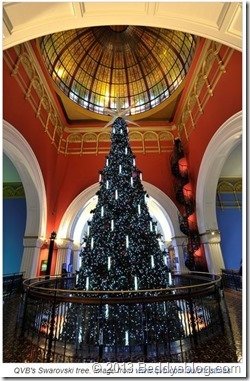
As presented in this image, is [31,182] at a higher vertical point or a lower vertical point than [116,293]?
higher

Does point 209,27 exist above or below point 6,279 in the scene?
above

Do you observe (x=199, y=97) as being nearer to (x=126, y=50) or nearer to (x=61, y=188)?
(x=126, y=50)

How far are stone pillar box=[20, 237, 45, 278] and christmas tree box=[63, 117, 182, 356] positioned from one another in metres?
4.68

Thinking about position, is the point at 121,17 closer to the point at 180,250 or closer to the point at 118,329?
the point at 118,329

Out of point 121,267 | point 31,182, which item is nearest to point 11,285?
point 31,182

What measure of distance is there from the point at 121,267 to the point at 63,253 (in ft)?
21.1

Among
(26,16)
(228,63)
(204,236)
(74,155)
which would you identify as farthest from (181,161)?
(26,16)

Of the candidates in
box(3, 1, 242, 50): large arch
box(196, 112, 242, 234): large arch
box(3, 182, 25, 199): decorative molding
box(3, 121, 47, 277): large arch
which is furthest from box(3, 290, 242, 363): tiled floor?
box(3, 182, 25, 199): decorative molding

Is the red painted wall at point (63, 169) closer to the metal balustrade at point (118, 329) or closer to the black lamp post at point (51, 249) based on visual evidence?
the black lamp post at point (51, 249)

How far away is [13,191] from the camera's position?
11.5 m

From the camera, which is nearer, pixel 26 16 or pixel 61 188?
pixel 26 16

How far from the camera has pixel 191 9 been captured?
9.21ft

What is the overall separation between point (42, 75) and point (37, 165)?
408cm

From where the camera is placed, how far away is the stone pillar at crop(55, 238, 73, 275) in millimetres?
9648
